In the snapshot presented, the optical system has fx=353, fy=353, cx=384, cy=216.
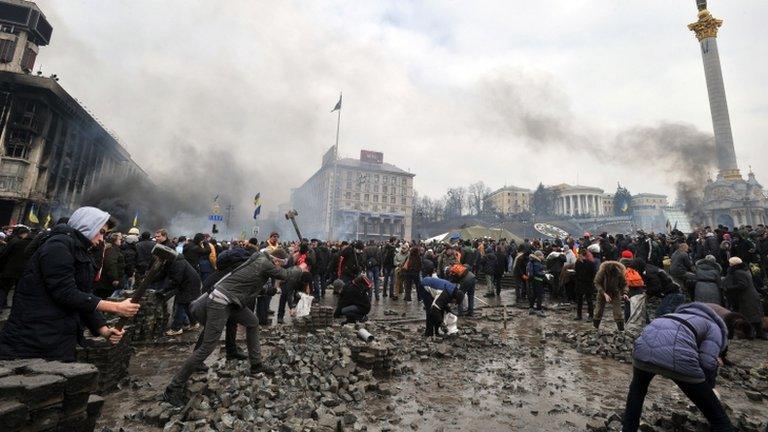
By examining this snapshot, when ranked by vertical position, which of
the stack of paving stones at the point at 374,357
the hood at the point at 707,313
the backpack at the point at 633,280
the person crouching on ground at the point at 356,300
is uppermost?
the backpack at the point at 633,280

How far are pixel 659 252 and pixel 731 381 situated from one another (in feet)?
29.4

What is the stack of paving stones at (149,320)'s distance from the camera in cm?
759

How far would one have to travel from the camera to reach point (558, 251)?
1444 cm

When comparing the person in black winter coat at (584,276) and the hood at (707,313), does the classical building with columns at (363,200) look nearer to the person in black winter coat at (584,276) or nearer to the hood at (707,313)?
the person in black winter coat at (584,276)

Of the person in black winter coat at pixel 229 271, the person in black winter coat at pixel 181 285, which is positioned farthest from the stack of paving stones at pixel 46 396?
the person in black winter coat at pixel 181 285

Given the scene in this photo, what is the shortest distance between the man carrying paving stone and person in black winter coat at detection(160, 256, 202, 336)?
2.64 metres

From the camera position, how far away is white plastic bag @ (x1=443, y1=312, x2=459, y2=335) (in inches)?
329

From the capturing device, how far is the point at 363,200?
8756 centimetres

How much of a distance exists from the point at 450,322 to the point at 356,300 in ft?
7.72

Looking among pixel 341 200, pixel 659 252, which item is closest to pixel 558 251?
pixel 659 252

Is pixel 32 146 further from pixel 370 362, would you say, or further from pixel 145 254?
pixel 370 362

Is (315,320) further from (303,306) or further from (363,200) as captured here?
(363,200)

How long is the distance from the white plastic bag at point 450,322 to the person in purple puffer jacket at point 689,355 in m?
4.92

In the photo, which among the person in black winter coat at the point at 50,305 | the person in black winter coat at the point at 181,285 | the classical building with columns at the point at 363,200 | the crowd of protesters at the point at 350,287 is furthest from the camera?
the classical building with columns at the point at 363,200
